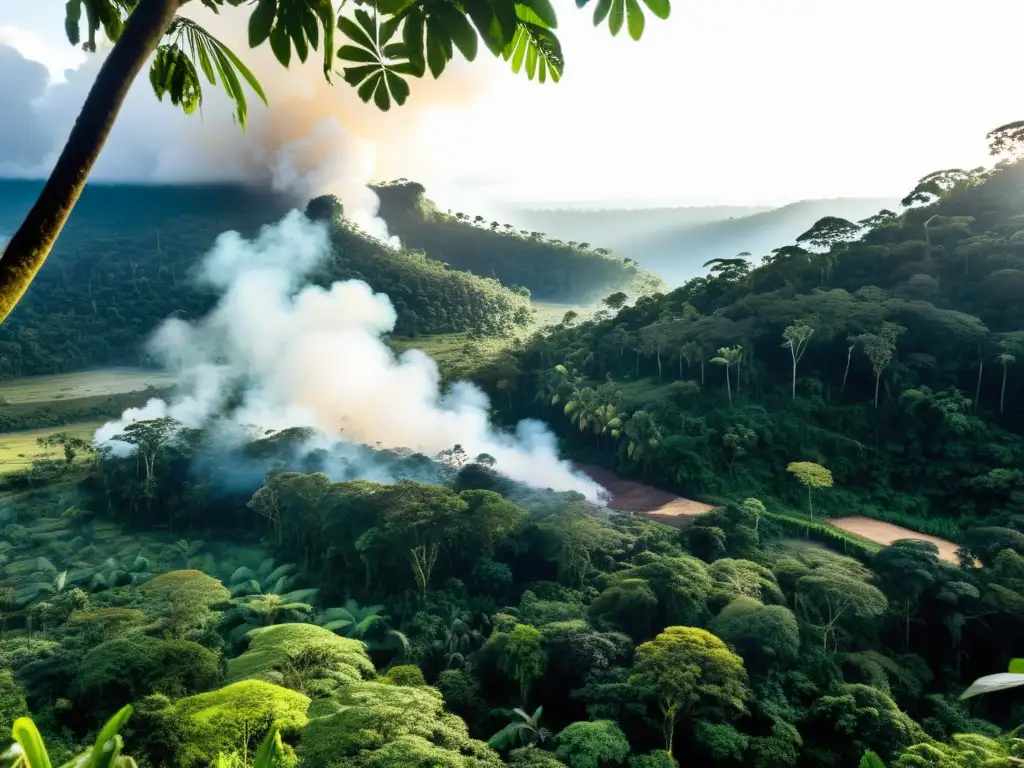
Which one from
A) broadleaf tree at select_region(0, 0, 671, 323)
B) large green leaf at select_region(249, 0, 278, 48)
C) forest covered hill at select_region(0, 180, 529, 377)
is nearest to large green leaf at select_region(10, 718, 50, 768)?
broadleaf tree at select_region(0, 0, 671, 323)

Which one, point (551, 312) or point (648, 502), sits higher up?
point (551, 312)

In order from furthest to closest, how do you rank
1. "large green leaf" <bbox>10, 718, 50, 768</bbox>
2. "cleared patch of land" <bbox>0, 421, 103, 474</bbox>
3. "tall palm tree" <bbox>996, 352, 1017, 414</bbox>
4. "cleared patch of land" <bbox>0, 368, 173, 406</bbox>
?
"cleared patch of land" <bbox>0, 368, 173, 406</bbox>
"cleared patch of land" <bbox>0, 421, 103, 474</bbox>
"tall palm tree" <bbox>996, 352, 1017, 414</bbox>
"large green leaf" <bbox>10, 718, 50, 768</bbox>

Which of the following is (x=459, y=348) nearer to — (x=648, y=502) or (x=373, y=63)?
(x=648, y=502)

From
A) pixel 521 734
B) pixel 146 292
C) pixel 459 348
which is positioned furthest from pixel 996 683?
pixel 146 292

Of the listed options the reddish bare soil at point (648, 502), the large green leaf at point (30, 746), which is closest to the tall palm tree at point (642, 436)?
the reddish bare soil at point (648, 502)

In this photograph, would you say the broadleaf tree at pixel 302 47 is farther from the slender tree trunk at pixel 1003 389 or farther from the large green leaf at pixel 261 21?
the slender tree trunk at pixel 1003 389

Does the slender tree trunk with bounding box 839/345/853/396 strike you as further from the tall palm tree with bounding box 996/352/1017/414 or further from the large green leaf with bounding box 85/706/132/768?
the large green leaf with bounding box 85/706/132/768
